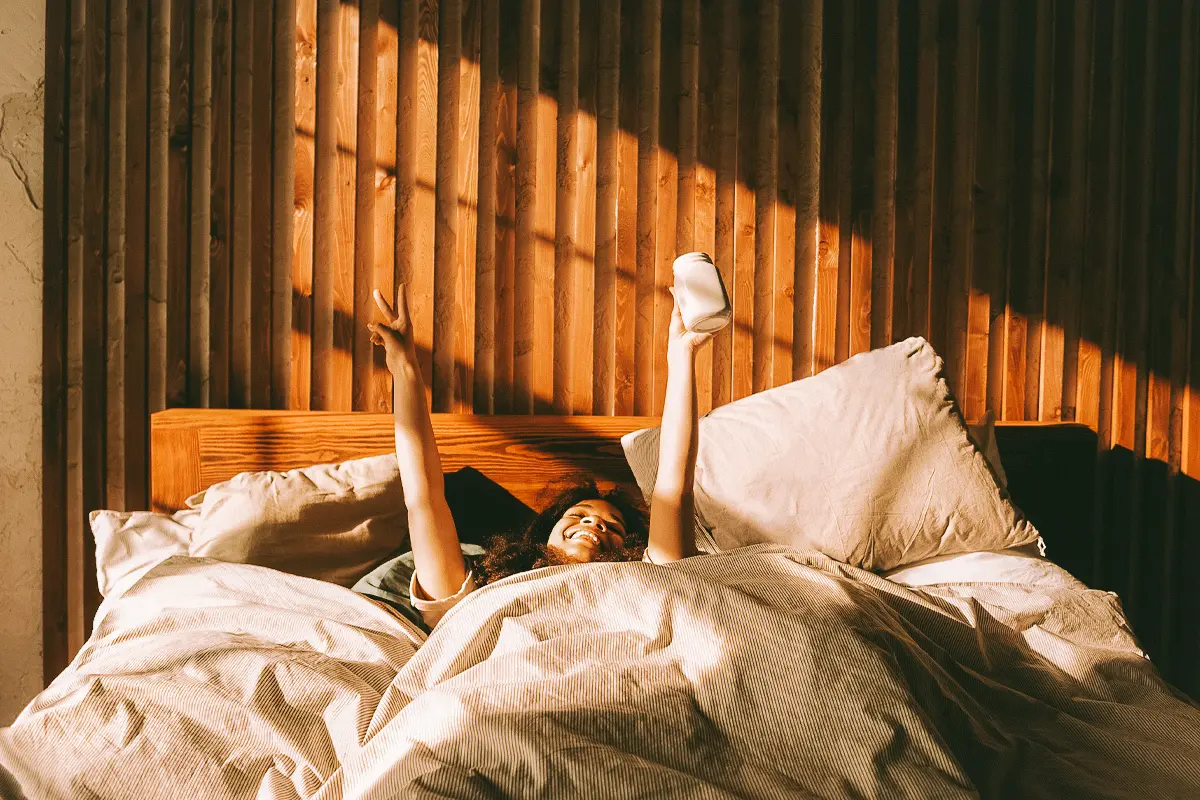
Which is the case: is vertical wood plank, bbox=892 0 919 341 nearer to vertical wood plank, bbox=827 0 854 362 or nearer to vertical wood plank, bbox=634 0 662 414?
vertical wood plank, bbox=827 0 854 362

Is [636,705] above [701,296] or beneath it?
beneath

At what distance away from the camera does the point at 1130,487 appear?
7.00 ft

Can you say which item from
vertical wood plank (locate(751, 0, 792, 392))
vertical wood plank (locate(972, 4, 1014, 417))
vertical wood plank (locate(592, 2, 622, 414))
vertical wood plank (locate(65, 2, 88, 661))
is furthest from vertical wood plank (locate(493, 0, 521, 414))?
vertical wood plank (locate(972, 4, 1014, 417))

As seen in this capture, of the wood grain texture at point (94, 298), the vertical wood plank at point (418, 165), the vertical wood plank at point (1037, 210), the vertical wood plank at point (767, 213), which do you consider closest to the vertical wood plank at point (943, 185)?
the vertical wood plank at point (1037, 210)

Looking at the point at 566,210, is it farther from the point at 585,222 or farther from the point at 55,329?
the point at 55,329

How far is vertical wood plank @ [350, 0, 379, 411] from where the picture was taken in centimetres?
190

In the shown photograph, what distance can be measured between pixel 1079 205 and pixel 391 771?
2.40 metres

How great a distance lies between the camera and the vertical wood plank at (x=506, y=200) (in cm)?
193

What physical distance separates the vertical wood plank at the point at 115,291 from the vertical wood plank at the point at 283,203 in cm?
40

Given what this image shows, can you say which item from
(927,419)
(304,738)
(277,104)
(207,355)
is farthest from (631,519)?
(277,104)

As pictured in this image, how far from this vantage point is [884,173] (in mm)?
2045

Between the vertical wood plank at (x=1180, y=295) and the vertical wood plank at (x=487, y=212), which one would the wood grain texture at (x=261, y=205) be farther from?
the vertical wood plank at (x=1180, y=295)

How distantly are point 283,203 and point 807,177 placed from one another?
151 centimetres

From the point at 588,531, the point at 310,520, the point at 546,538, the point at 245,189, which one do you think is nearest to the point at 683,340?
the point at 588,531
